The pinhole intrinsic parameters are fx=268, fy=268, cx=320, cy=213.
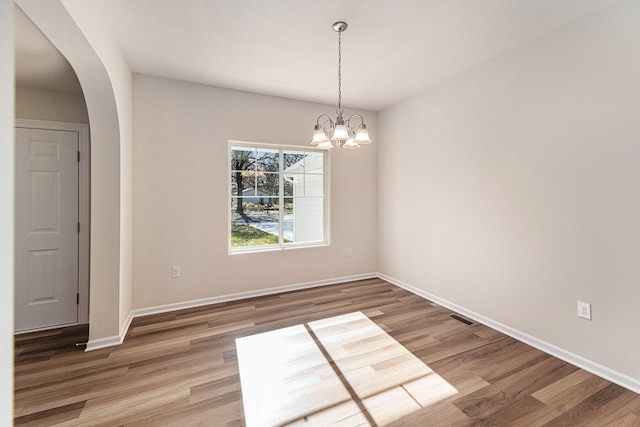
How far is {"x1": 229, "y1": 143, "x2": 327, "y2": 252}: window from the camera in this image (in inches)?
142

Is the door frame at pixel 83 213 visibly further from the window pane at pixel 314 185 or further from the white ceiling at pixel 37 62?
the window pane at pixel 314 185

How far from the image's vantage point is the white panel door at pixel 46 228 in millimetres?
2715

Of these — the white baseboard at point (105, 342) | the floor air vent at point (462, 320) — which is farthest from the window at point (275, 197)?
the floor air vent at point (462, 320)

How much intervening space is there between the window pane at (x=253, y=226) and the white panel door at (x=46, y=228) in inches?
65.2

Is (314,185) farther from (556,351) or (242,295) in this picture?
(556,351)

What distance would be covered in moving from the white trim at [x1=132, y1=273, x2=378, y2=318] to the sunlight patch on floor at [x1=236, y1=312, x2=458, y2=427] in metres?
1.02

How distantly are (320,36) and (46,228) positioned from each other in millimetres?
3358

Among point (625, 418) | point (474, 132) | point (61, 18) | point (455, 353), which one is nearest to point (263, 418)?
point (455, 353)

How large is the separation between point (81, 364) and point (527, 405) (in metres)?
3.27

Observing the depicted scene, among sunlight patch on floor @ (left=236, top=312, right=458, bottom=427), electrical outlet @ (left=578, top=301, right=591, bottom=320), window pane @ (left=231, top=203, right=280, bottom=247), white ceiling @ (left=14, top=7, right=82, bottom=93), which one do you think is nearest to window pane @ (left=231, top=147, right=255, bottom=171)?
window pane @ (left=231, top=203, right=280, bottom=247)

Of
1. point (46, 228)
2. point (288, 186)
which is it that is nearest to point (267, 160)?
point (288, 186)

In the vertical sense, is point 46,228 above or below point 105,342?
above

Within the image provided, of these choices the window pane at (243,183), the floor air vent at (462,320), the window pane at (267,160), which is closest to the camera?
the floor air vent at (462,320)

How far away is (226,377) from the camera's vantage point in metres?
2.00
